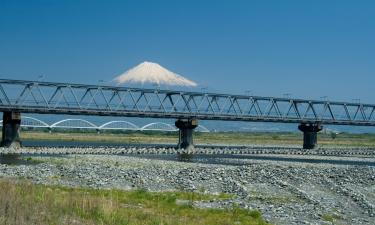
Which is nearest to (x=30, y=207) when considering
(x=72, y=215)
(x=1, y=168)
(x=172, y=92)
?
(x=72, y=215)

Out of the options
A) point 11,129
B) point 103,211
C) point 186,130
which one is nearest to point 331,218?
point 103,211

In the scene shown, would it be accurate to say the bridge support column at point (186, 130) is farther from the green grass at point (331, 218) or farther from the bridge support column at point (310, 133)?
the green grass at point (331, 218)

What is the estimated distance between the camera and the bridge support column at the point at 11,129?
2702 inches

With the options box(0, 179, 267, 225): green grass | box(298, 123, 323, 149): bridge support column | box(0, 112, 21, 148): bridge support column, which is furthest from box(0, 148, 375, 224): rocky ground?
box(298, 123, 323, 149): bridge support column

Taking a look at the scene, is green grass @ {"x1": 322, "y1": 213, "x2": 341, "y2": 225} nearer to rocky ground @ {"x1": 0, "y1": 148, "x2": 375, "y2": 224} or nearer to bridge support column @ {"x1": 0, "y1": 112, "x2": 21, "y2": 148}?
rocky ground @ {"x1": 0, "y1": 148, "x2": 375, "y2": 224}

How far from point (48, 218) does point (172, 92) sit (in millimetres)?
82898

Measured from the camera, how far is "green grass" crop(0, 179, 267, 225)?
15.9 m

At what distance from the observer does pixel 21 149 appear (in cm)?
6575

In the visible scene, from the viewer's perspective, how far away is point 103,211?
17.9 m

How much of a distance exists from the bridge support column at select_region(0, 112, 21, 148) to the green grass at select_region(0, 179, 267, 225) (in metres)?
46.9

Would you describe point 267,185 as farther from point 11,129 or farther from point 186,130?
point 186,130

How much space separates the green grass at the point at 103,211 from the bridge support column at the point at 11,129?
154 ft

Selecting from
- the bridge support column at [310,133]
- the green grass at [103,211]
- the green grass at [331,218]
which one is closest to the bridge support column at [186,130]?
the bridge support column at [310,133]

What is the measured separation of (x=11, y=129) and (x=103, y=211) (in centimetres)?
5591
